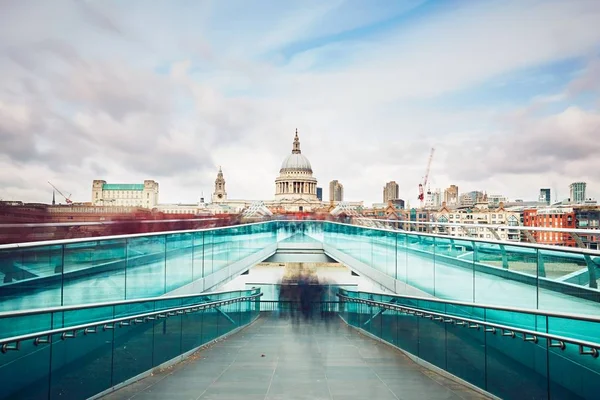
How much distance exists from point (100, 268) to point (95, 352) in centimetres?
133

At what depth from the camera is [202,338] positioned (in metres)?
10.9

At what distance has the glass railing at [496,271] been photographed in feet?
20.2

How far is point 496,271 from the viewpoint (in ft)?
26.7

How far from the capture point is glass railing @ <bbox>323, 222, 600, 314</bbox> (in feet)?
20.2

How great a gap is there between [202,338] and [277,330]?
3.41 m

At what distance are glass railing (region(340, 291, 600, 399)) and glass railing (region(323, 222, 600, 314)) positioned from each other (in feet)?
1.03

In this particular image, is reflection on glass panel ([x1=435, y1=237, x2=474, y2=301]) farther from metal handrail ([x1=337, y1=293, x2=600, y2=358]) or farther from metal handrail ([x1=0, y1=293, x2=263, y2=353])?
metal handrail ([x1=0, y1=293, x2=263, y2=353])

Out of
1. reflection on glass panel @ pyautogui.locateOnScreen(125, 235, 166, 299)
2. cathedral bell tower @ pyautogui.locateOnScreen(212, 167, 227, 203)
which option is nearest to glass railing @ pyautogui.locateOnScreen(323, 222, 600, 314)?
reflection on glass panel @ pyautogui.locateOnScreen(125, 235, 166, 299)

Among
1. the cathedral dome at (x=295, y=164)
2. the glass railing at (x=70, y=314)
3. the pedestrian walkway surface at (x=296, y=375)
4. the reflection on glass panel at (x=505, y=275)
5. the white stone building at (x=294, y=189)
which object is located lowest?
the pedestrian walkway surface at (x=296, y=375)

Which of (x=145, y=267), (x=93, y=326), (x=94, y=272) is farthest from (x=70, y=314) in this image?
(x=145, y=267)

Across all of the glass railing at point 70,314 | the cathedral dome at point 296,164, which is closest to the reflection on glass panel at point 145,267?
the glass railing at point 70,314

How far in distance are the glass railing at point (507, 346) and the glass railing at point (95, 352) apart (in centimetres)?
444

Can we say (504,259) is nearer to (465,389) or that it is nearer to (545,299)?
(545,299)

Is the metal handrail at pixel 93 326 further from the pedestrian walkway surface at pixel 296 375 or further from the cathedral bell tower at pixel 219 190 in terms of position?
the cathedral bell tower at pixel 219 190
